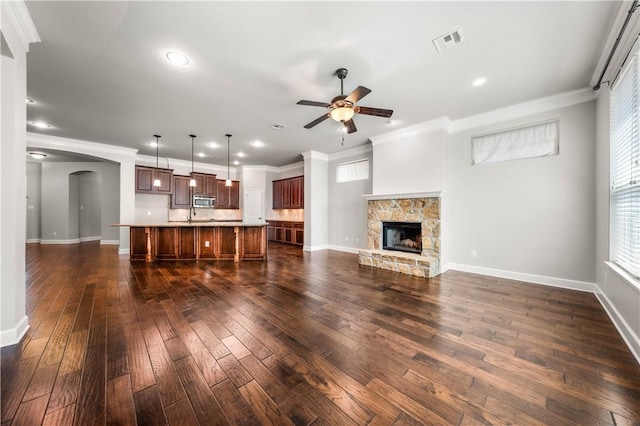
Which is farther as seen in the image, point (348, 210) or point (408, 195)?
point (348, 210)

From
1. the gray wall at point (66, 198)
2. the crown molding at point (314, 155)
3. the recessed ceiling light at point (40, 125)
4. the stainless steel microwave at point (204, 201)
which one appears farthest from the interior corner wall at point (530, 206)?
the gray wall at point (66, 198)

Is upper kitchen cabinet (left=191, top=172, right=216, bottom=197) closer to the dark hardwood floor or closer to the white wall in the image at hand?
the dark hardwood floor

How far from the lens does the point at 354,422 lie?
52.0 inches

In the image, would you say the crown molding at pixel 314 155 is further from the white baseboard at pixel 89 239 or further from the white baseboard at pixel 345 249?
the white baseboard at pixel 89 239

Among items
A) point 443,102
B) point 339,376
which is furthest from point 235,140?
point 339,376

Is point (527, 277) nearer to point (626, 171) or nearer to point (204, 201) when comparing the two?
point (626, 171)

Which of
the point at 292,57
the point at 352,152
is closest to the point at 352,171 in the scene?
the point at 352,152

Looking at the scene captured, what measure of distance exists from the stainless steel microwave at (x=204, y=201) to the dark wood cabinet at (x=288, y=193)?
219 cm

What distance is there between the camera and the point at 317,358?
190 centimetres

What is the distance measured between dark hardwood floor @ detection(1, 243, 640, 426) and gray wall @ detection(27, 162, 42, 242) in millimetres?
7054

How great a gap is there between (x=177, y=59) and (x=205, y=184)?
6.08 meters

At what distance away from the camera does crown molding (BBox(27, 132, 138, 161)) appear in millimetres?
5277

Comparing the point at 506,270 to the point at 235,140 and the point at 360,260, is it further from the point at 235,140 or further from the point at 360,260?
the point at 235,140

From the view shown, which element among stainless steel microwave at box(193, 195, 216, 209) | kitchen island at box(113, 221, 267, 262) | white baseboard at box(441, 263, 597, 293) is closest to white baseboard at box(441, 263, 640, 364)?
white baseboard at box(441, 263, 597, 293)
